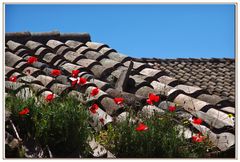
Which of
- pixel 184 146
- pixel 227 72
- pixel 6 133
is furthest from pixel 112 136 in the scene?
pixel 227 72

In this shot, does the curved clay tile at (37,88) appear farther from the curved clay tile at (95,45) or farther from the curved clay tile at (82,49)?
the curved clay tile at (95,45)

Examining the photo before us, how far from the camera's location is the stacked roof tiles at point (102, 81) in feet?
17.7

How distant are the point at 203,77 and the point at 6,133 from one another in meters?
9.98

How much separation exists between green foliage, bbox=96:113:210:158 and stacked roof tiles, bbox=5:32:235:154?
0.28m

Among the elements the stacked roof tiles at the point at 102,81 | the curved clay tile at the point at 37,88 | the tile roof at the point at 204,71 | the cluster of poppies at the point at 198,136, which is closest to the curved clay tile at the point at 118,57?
the stacked roof tiles at the point at 102,81

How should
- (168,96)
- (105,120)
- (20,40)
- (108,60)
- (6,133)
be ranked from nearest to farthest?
(6,133), (105,120), (168,96), (108,60), (20,40)

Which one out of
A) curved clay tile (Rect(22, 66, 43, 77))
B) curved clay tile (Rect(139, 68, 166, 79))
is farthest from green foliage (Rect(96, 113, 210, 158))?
curved clay tile (Rect(139, 68, 166, 79))

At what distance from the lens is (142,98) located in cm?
588

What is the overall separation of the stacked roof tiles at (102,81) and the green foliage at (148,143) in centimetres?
28

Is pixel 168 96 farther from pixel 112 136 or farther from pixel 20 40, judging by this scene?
pixel 20 40

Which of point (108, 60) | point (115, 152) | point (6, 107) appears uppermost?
point (108, 60)

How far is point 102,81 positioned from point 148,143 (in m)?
2.19

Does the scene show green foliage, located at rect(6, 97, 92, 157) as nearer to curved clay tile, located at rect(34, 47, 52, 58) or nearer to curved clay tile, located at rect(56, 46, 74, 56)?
curved clay tile, located at rect(34, 47, 52, 58)

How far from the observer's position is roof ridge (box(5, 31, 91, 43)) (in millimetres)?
8570
